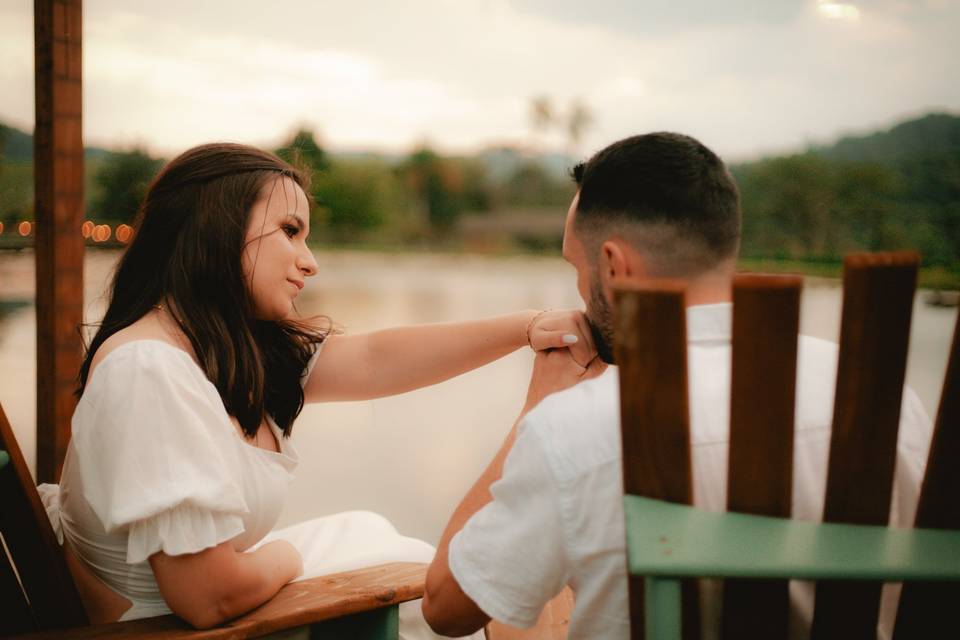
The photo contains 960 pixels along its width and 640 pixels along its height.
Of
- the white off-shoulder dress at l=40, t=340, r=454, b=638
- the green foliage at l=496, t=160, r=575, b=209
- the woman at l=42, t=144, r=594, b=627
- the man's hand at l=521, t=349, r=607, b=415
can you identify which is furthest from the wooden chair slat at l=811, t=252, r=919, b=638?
the green foliage at l=496, t=160, r=575, b=209

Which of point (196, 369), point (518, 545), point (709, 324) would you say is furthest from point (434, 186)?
point (518, 545)

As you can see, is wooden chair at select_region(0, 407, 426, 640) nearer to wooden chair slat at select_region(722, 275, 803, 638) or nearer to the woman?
the woman

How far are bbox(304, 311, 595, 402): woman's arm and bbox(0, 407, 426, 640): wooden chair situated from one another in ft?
1.90

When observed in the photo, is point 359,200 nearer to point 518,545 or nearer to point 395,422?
point 395,422

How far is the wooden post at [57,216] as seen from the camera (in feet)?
6.19

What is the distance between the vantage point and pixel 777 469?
28.8 inches

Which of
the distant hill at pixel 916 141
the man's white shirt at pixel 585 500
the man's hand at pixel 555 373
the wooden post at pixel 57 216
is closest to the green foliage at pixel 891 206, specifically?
the distant hill at pixel 916 141

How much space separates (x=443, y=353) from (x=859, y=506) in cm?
117

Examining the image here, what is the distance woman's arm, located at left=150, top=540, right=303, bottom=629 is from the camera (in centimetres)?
110

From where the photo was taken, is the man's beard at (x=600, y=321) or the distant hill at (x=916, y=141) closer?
the man's beard at (x=600, y=321)

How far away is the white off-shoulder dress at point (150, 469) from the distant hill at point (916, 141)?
6.87 feet

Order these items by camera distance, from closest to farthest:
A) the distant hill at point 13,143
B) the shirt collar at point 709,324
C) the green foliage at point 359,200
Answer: the shirt collar at point 709,324 < the distant hill at point 13,143 < the green foliage at point 359,200

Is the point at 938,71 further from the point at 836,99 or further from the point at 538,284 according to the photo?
the point at 538,284

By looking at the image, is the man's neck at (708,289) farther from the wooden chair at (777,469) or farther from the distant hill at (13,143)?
the distant hill at (13,143)
